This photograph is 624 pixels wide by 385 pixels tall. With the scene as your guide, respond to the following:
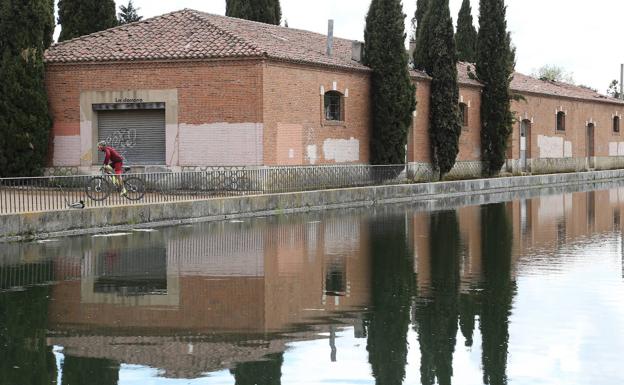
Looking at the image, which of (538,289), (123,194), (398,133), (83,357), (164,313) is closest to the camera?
(83,357)

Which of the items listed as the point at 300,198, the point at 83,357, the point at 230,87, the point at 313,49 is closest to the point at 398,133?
the point at 313,49

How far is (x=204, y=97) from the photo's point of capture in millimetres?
34875

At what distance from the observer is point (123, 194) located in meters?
25.7

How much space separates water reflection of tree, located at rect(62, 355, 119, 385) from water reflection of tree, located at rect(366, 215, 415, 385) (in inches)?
83.0

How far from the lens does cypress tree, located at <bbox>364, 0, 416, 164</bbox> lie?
131ft

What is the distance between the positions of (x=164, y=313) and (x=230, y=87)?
23971 mm

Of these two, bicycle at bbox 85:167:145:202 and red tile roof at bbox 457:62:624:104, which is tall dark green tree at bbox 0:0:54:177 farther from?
red tile roof at bbox 457:62:624:104

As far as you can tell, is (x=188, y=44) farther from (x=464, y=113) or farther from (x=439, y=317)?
(x=439, y=317)

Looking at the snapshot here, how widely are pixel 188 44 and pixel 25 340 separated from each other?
27.0 meters

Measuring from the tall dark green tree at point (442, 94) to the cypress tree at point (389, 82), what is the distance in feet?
14.1

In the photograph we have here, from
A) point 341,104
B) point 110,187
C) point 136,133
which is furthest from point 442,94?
point 110,187

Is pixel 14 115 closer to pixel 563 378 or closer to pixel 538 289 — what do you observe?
pixel 538 289

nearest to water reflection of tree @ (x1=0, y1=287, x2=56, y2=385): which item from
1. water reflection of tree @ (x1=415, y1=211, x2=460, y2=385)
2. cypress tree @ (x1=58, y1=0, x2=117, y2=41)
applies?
water reflection of tree @ (x1=415, y1=211, x2=460, y2=385)

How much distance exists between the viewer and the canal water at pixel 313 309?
838 centimetres
